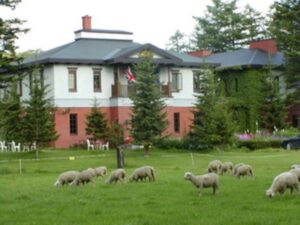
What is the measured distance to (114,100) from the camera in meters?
56.5

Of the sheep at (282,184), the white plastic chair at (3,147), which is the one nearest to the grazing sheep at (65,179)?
the sheep at (282,184)

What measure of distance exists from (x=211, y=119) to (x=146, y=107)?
15.8 feet

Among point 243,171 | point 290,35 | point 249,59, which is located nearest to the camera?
point 243,171

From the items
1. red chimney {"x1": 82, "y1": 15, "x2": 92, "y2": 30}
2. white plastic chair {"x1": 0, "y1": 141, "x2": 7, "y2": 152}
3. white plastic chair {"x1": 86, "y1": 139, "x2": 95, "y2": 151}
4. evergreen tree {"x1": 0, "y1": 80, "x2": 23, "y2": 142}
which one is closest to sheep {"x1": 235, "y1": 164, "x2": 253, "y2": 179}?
evergreen tree {"x1": 0, "y1": 80, "x2": 23, "y2": 142}

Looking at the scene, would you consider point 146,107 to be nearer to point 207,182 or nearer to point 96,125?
point 96,125

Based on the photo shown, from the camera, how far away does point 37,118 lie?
45.1 meters

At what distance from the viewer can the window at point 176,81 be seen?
197 ft

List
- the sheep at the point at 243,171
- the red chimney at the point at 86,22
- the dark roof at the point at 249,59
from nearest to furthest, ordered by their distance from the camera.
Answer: the sheep at the point at 243,171, the red chimney at the point at 86,22, the dark roof at the point at 249,59

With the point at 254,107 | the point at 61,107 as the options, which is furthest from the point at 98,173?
the point at 254,107

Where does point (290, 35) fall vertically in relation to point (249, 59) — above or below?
above

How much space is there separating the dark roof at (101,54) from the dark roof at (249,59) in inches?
229

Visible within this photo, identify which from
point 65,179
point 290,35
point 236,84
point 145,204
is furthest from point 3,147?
point 145,204

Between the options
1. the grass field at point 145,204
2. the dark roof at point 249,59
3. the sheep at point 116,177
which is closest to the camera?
the grass field at point 145,204

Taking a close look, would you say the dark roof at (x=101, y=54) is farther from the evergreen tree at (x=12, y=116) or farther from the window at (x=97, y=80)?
the evergreen tree at (x=12, y=116)
